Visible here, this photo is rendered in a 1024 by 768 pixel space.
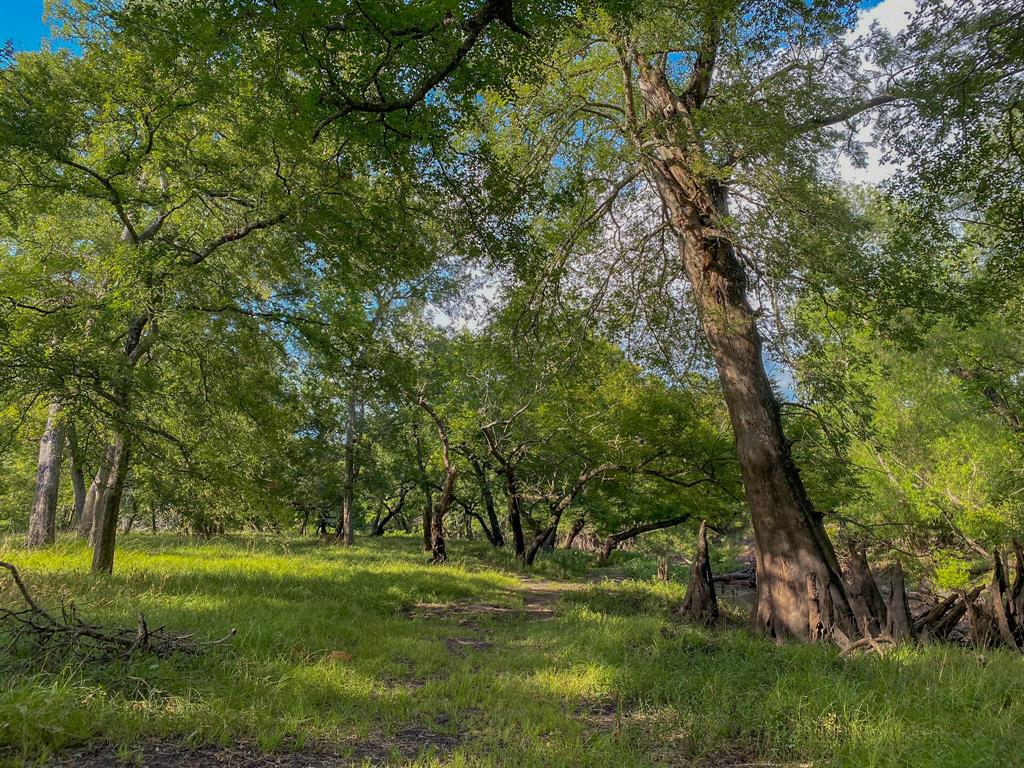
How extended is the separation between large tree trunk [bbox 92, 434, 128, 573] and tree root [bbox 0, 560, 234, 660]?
11.1ft

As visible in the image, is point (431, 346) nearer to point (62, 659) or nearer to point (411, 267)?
point (411, 267)

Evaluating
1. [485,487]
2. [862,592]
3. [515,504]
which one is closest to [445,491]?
[515,504]

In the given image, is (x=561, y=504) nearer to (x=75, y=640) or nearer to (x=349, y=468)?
(x=349, y=468)

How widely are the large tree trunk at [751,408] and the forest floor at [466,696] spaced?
105 centimetres

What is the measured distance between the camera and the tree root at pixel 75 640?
13.1ft

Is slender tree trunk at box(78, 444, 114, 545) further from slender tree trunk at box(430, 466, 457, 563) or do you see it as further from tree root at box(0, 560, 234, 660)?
slender tree trunk at box(430, 466, 457, 563)

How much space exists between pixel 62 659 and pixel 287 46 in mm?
4873

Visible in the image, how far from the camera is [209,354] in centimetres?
866

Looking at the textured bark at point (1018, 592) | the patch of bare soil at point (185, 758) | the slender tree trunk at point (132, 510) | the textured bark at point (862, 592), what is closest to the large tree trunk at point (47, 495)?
the patch of bare soil at point (185, 758)

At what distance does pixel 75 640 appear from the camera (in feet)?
13.3

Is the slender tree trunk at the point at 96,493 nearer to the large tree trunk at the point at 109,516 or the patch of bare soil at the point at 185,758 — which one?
the large tree trunk at the point at 109,516

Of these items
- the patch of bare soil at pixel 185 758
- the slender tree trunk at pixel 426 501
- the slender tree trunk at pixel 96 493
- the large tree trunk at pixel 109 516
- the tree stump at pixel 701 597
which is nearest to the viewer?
the patch of bare soil at pixel 185 758

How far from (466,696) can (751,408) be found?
551cm

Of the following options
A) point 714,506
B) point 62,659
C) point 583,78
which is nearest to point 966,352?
point 714,506
